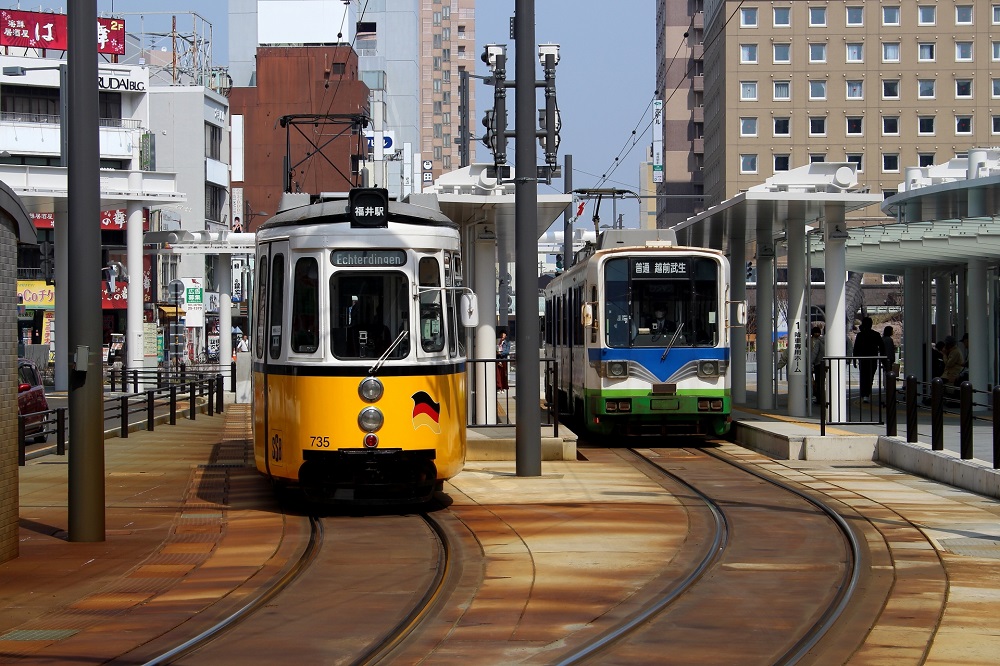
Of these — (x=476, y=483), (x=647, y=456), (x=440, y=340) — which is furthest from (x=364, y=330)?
(x=647, y=456)

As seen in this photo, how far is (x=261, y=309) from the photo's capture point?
1330cm

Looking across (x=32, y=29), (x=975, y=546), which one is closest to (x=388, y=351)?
(x=975, y=546)

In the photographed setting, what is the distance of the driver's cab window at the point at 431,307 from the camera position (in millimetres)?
12531

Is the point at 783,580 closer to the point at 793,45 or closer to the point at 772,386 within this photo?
the point at 772,386

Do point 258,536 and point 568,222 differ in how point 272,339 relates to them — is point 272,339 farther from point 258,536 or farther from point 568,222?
point 568,222

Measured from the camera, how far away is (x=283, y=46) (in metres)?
88.8

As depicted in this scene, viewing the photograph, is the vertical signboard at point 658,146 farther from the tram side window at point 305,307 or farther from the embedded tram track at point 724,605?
the tram side window at point 305,307

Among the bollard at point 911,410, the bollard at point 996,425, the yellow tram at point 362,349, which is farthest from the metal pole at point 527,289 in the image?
the bollard at point 996,425

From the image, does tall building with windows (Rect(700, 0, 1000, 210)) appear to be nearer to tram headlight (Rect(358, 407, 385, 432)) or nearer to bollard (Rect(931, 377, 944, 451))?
bollard (Rect(931, 377, 944, 451))

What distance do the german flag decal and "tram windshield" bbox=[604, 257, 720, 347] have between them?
883cm

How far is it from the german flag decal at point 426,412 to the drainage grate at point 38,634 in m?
4.96

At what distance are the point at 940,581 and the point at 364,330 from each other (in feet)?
18.4

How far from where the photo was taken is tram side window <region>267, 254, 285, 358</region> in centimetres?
1272

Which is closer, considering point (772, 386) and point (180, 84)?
point (772, 386)
